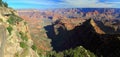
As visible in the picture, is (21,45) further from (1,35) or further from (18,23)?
(1,35)

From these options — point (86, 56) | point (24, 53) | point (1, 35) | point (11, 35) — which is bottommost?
point (86, 56)

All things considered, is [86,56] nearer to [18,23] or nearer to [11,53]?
[18,23]

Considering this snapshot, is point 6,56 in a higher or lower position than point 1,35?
lower

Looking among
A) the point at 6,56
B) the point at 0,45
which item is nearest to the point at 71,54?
the point at 6,56

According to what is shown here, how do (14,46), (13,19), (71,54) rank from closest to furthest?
(14,46) < (13,19) < (71,54)

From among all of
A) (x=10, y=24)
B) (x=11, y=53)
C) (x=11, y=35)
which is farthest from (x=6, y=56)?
(x=10, y=24)

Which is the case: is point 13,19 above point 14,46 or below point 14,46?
above

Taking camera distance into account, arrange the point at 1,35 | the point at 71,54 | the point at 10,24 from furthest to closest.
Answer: the point at 71,54, the point at 10,24, the point at 1,35

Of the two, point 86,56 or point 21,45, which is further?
point 86,56

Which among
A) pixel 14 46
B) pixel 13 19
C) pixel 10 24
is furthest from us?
pixel 13 19
